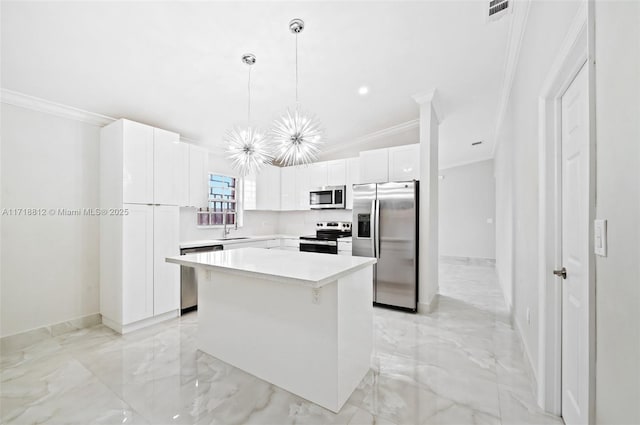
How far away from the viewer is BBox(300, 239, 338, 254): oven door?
171 inches

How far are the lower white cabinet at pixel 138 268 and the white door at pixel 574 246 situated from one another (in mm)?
3859

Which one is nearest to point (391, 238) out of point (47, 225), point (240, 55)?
point (240, 55)

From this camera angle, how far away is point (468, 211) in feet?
24.1

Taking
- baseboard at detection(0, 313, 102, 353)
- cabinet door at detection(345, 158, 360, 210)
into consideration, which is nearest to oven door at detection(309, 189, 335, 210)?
cabinet door at detection(345, 158, 360, 210)

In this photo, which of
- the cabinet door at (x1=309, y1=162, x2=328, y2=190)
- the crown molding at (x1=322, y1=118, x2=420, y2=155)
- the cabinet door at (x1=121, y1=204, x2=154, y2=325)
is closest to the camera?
the cabinet door at (x1=121, y1=204, x2=154, y2=325)

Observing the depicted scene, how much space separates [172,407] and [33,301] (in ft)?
7.58

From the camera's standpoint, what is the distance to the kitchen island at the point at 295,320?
1.82 m

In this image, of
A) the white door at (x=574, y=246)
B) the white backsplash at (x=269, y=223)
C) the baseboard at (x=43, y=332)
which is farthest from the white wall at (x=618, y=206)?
the baseboard at (x=43, y=332)

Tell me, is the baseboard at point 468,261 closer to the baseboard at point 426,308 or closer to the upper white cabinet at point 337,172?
the baseboard at point 426,308

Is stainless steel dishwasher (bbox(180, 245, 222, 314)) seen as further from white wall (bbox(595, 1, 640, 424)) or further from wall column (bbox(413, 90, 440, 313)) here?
white wall (bbox(595, 1, 640, 424))

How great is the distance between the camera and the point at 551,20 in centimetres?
158

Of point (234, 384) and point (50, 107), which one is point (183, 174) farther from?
point (234, 384)

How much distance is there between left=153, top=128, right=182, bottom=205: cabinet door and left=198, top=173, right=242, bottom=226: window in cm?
76

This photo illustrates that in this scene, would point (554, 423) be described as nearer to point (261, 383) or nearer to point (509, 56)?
point (261, 383)
